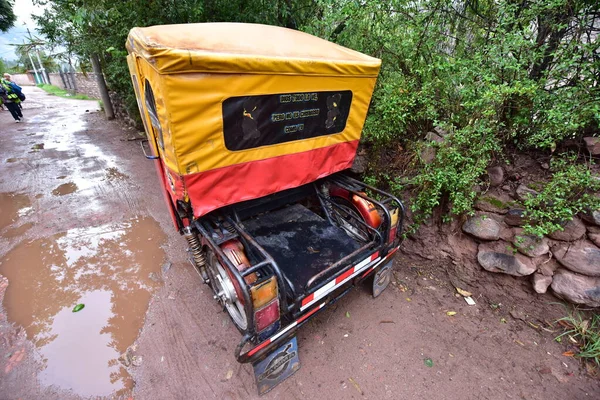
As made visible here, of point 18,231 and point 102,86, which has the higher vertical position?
point 102,86

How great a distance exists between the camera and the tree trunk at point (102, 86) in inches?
391

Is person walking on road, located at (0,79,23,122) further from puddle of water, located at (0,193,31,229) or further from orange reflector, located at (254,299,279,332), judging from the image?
orange reflector, located at (254,299,279,332)

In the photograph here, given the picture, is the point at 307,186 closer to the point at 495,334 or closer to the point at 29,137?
the point at 495,334

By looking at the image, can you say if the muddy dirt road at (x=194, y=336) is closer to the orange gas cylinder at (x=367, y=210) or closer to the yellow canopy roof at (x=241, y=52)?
the orange gas cylinder at (x=367, y=210)

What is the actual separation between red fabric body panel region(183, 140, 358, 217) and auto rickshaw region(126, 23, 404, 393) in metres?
0.01

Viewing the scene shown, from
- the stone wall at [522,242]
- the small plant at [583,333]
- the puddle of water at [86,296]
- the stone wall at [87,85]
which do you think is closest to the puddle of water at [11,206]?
the puddle of water at [86,296]

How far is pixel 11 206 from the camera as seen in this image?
195 inches

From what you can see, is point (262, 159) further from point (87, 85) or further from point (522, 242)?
point (87, 85)

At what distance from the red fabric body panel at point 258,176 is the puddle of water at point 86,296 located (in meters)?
1.72

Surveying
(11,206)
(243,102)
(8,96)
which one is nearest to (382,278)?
(243,102)

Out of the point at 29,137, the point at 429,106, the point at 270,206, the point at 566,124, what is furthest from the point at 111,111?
the point at 566,124

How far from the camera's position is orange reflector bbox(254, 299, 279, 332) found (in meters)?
1.87

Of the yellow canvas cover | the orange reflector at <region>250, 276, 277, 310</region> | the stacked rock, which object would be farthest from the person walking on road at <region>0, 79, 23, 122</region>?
the stacked rock

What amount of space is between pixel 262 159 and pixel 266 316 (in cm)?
131
